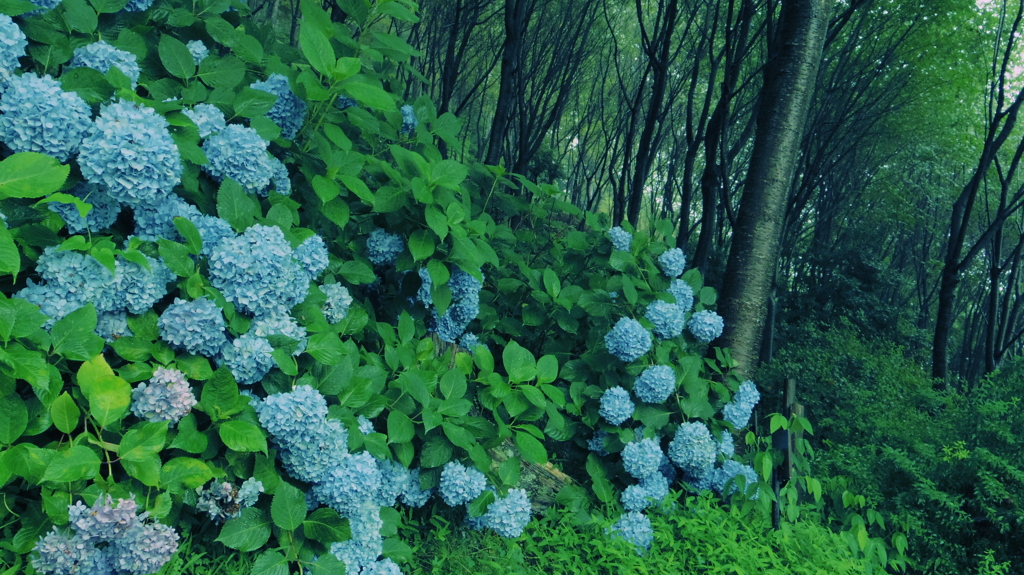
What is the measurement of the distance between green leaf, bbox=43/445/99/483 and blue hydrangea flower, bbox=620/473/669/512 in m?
2.27

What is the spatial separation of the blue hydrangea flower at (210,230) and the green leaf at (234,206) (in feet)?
0.09

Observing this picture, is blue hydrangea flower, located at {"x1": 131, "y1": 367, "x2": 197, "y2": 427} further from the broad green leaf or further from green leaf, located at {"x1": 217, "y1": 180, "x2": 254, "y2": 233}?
green leaf, located at {"x1": 217, "y1": 180, "x2": 254, "y2": 233}

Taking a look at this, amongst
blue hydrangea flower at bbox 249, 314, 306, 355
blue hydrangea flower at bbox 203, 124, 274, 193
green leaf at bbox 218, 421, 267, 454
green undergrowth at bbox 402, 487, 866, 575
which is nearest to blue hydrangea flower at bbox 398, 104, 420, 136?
blue hydrangea flower at bbox 203, 124, 274, 193

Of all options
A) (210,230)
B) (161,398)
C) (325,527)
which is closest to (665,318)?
(325,527)

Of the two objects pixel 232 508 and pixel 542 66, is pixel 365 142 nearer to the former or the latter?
pixel 232 508

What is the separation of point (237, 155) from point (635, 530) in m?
2.29

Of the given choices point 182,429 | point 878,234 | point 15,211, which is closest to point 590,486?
point 182,429

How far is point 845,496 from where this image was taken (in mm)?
3627

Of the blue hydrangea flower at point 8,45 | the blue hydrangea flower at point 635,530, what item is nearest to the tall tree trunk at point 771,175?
the blue hydrangea flower at point 635,530

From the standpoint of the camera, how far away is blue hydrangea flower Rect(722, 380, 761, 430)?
3.44 m

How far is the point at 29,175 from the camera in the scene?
4.84ft

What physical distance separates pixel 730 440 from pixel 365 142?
2421 millimetres

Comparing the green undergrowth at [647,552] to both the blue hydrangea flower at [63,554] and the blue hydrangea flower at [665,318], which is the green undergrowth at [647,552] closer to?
the blue hydrangea flower at [665,318]

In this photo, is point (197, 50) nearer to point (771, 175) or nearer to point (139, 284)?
point (139, 284)
